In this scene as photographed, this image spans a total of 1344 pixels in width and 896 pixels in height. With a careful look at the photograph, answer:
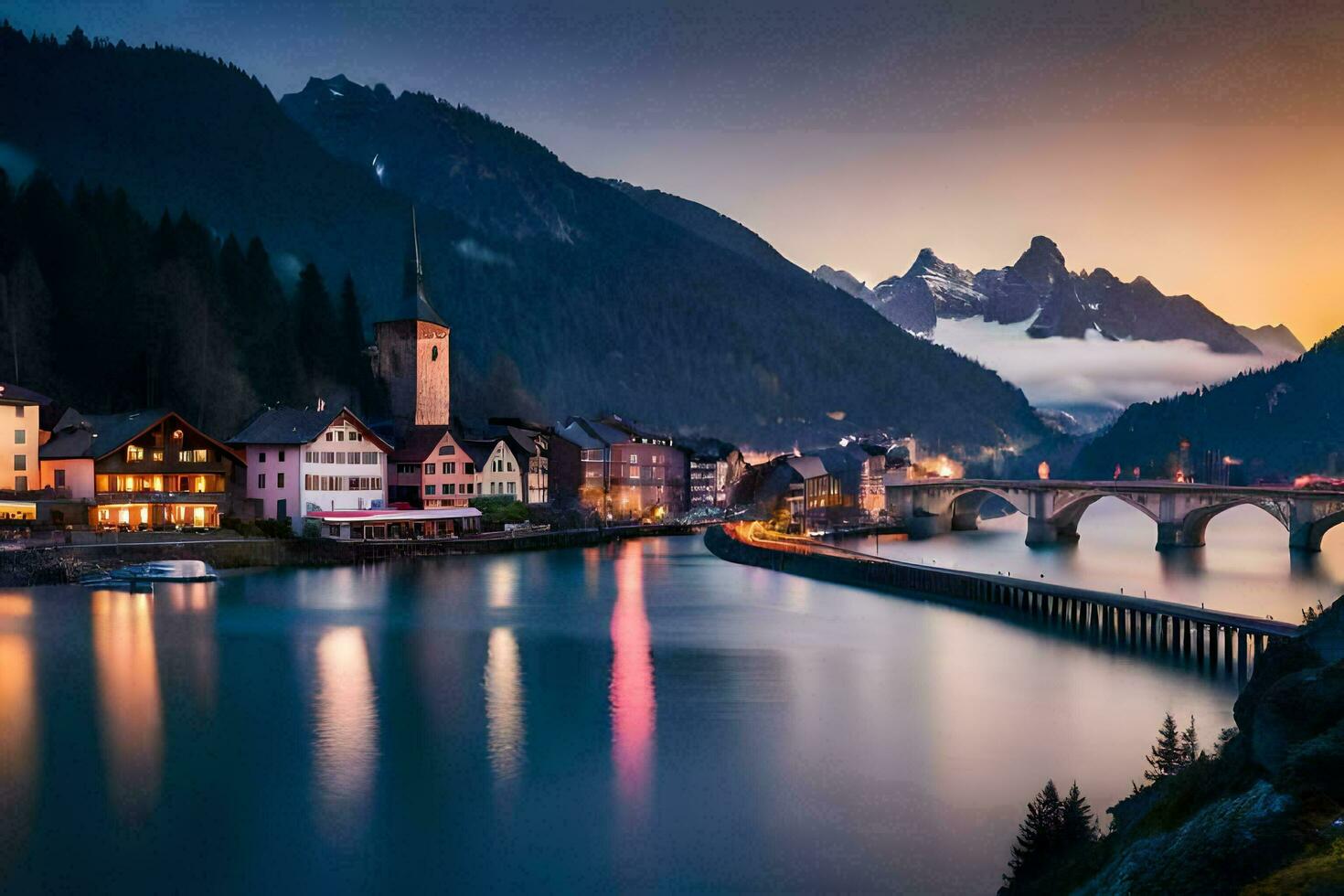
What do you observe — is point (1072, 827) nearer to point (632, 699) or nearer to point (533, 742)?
point (533, 742)

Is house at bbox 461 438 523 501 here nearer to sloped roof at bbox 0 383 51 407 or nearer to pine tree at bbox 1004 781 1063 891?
sloped roof at bbox 0 383 51 407

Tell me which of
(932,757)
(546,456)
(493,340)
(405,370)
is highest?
(493,340)

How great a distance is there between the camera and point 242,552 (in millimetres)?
63969

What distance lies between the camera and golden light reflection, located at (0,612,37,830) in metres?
24.0

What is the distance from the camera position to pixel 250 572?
207 ft

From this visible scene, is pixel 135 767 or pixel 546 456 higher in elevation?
pixel 546 456

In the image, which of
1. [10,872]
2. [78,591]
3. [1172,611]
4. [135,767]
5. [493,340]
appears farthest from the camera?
[493,340]

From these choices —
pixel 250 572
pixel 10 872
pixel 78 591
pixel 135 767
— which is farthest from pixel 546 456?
pixel 10 872

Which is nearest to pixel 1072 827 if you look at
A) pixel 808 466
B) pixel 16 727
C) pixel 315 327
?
pixel 16 727

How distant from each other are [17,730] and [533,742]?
1340 cm

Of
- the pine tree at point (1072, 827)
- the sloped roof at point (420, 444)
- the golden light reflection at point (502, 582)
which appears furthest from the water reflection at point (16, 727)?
the sloped roof at point (420, 444)

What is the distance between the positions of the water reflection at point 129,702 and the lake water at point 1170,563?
47.7 metres

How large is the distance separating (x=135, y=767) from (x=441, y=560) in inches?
1860

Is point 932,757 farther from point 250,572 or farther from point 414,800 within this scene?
point 250,572
